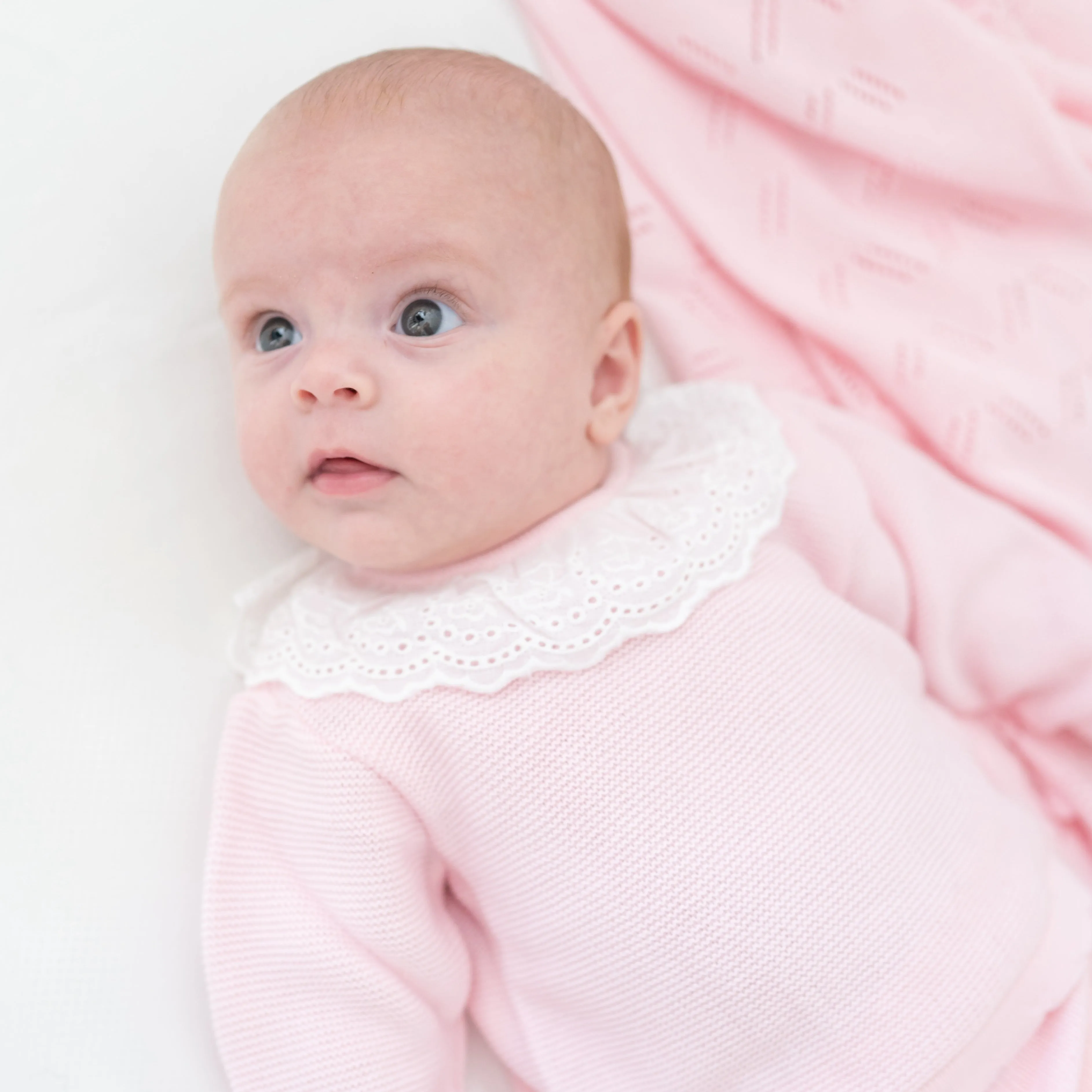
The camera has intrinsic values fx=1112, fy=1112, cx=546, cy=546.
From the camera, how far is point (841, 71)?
4.39 ft

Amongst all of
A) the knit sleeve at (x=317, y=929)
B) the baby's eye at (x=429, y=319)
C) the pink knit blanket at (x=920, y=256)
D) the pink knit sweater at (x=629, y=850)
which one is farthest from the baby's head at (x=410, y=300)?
the pink knit blanket at (x=920, y=256)

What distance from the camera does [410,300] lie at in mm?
1034

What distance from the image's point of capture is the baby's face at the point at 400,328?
100 centimetres

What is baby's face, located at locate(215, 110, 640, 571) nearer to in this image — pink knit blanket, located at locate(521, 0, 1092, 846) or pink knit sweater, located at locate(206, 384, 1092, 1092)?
pink knit sweater, located at locate(206, 384, 1092, 1092)

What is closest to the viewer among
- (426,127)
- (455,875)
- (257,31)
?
(426,127)

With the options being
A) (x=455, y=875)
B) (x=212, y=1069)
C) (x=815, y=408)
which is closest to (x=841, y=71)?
(x=815, y=408)

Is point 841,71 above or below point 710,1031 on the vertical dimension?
above

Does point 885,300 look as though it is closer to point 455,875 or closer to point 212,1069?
point 455,875

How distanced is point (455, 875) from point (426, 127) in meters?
0.75

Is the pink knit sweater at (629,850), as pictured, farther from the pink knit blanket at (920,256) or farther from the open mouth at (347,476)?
the pink knit blanket at (920,256)

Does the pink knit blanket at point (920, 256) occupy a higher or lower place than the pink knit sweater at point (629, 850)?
higher

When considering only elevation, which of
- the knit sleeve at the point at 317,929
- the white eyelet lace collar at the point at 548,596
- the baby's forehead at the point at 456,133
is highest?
the baby's forehead at the point at 456,133

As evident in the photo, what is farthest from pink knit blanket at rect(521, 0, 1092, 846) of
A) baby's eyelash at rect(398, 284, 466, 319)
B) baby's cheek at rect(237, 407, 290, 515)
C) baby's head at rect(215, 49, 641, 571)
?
baby's cheek at rect(237, 407, 290, 515)

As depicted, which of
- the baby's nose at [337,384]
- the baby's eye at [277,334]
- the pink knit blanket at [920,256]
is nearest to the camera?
the baby's nose at [337,384]
